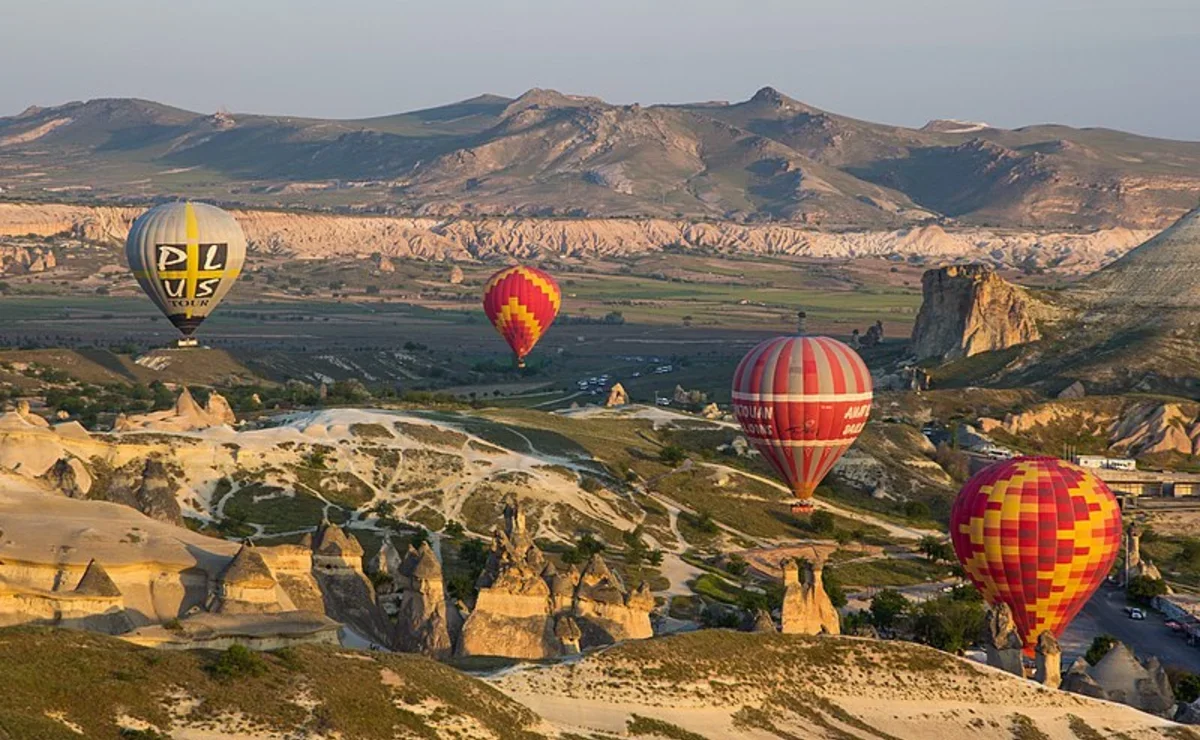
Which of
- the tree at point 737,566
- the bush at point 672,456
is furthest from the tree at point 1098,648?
the bush at point 672,456

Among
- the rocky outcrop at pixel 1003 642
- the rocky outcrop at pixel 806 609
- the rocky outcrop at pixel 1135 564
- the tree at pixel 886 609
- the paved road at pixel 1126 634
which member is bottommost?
the paved road at pixel 1126 634

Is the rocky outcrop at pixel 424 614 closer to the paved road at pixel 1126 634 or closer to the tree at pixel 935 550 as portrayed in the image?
the paved road at pixel 1126 634

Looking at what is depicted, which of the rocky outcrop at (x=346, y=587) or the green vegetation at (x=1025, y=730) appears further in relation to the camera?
the rocky outcrop at (x=346, y=587)

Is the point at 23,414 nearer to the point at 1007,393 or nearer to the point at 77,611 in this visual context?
the point at 77,611

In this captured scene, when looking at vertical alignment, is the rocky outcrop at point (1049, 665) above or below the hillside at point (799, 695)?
below

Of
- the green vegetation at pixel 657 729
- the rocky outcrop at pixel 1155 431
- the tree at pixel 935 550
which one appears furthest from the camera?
the rocky outcrop at pixel 1155 431

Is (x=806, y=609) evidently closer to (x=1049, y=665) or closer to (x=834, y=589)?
(x=1049, y=665)
